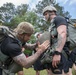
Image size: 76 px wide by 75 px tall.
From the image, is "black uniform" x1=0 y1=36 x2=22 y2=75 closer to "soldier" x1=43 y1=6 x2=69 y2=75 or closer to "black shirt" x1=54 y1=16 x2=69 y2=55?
"soldier" x1=43 y1=6 x2=69 y2=75

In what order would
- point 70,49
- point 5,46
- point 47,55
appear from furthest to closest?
point 70,49, point 47,55, point 5,46

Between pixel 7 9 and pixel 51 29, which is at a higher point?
→ pixel 7 9

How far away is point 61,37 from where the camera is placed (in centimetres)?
534

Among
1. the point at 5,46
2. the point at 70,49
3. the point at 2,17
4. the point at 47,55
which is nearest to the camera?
the point at 5,46

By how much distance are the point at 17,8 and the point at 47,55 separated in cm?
7323

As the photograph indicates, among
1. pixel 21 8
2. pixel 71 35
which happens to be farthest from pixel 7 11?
pixel 71 35

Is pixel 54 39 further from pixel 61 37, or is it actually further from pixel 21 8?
pixel 21 8

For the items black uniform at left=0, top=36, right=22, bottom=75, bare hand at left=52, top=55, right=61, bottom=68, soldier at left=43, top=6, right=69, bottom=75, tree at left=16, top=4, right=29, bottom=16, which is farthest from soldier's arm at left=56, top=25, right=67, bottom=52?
tree at left=16, top=4, right=29, bottom=16

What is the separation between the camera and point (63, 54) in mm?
5664

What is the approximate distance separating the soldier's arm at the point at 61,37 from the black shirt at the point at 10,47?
0.99 metres

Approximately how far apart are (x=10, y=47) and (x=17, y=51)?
122mm

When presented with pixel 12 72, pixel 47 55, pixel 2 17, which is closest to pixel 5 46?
pixel 12 72

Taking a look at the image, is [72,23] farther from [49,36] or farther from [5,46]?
[5,46]

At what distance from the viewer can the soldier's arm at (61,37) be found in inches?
208
